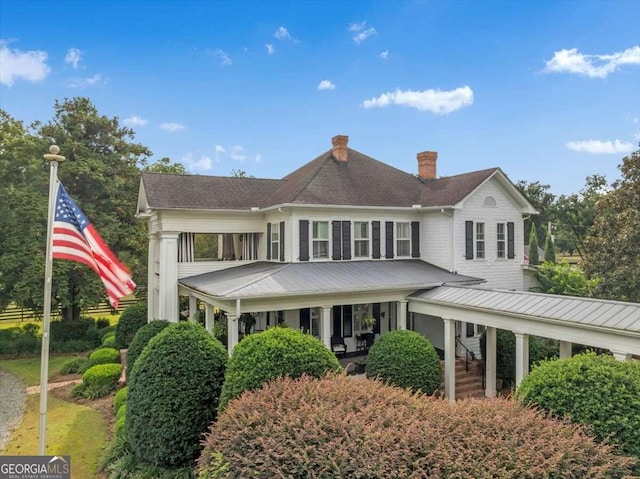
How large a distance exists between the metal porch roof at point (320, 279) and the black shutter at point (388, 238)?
494mm

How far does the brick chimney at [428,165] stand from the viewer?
20383mm

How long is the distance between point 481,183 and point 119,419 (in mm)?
15854

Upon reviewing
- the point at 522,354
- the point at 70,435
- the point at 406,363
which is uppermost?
the point at 522,354

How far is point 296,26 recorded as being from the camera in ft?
58.5

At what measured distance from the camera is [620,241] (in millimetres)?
15039

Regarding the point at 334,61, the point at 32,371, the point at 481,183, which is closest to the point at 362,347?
the point at 481,183

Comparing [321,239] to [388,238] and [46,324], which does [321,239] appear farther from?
[46,324]

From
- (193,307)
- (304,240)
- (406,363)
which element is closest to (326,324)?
(406,363)

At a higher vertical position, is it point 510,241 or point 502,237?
point 502,237

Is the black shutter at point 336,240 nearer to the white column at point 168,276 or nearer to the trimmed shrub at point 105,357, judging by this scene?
the white column at point 168,276

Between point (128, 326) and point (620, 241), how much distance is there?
22.1m

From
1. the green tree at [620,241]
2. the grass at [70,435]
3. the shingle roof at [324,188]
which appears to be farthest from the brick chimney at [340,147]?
the grass at [70,435]

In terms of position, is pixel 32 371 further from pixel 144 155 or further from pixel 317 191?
pixel 317 191

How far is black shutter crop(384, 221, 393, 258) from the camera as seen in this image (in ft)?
57.6
